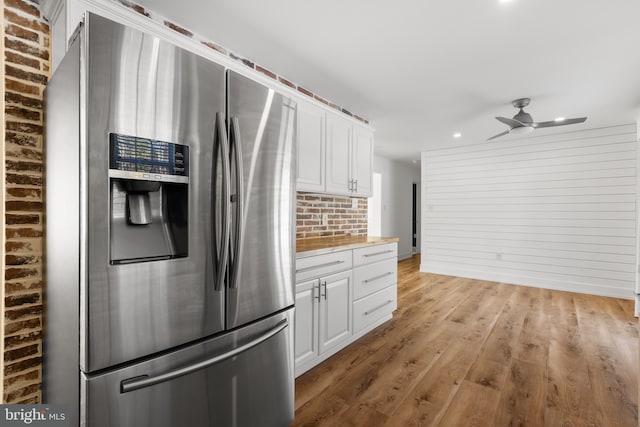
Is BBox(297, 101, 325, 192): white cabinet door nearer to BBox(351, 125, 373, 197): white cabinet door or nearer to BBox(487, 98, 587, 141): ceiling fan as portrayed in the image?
BBox(351, 125, 373, 197): white cabinet door

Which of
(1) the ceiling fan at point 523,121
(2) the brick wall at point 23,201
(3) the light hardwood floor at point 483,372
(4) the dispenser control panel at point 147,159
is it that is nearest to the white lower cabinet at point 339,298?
(3) the light hardwood floor at point 483,372

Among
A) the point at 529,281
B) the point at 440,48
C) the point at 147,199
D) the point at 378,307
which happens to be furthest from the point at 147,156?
the point at 529,281

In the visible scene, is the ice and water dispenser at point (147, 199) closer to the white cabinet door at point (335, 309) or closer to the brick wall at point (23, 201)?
the brick wall at point (23, 201)

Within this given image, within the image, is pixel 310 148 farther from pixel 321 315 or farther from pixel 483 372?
pixel 483 372

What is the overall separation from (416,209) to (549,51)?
651 centimetres

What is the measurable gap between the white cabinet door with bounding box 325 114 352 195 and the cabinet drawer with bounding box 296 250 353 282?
2.55ft

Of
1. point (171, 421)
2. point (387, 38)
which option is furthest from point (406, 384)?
point (387, 38)

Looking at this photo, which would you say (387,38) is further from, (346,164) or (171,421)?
(171,421)

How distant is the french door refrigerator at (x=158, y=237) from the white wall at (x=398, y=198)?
5591 millimetres

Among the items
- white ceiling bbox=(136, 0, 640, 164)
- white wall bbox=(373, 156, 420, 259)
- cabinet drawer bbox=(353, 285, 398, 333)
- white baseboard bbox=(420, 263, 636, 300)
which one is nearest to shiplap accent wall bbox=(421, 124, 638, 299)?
white baseboard bbox=(420, 263, 636, 300)

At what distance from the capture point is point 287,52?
92.2 inches

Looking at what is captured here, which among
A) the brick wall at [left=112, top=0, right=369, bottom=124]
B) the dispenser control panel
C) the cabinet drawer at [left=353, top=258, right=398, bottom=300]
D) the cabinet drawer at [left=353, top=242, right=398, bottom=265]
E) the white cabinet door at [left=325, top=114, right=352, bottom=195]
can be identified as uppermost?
the brick wall at [left=112, top=0, right=369, bottom=124]

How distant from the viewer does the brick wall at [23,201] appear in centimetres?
136

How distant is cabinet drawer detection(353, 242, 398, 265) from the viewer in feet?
9.16
